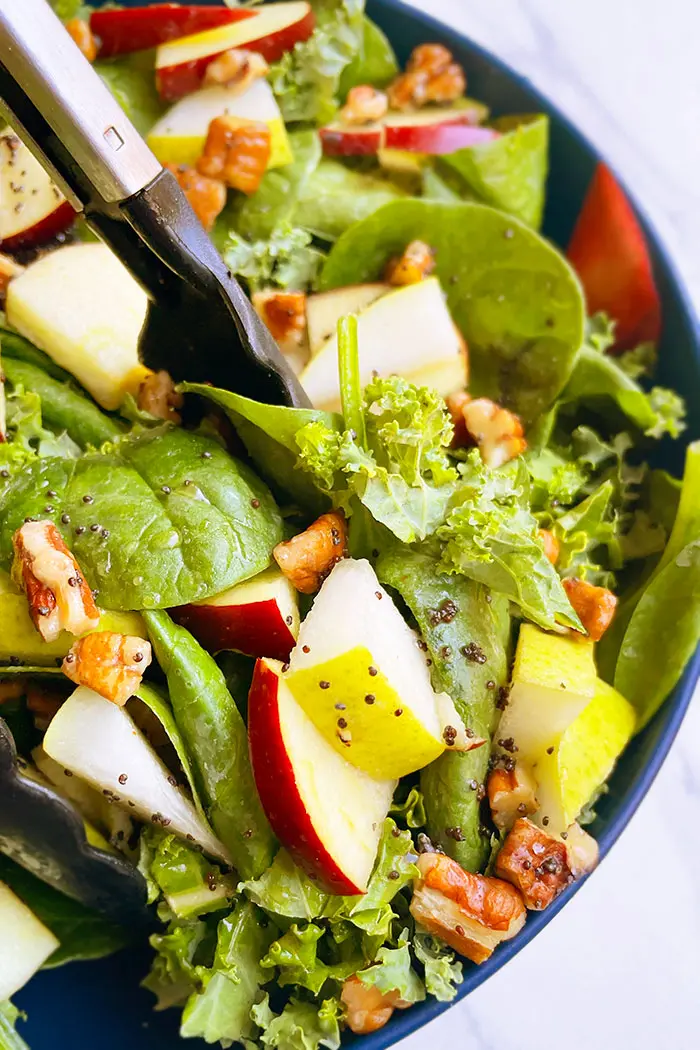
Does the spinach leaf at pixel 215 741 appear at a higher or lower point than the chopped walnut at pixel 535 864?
higher

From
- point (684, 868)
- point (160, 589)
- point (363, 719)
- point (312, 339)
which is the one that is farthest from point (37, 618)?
point (684, 868)

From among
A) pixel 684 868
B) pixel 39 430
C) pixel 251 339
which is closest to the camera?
pixel 251 339

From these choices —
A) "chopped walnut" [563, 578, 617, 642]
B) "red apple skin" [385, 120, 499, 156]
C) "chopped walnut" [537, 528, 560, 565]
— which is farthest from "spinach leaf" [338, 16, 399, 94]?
"chopped walnut" [563, 578, 617, 642]

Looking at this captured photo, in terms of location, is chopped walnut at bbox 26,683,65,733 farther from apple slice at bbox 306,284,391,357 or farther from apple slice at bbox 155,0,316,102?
apple slice at bbox 155,0,316,102

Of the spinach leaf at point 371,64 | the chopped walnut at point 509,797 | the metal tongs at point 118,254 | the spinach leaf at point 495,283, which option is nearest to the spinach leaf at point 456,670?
the chopped walnut at point 509,797

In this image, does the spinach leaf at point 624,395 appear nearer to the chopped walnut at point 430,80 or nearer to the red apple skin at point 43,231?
the chopped walnut at point 430,80

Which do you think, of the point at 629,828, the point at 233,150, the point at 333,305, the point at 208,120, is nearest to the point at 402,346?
the point at 333,305

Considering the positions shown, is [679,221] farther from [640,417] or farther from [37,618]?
[37,618]
